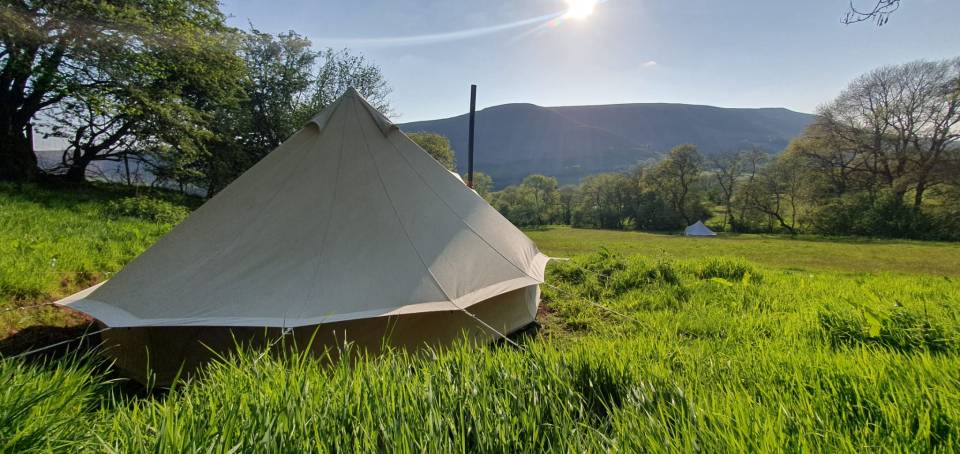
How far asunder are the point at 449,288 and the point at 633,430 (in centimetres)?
232

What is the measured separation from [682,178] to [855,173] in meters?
17.9

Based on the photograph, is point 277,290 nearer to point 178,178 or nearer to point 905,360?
point 905,360

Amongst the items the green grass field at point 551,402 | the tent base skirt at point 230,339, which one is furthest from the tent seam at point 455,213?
the green grass field at point 551,402

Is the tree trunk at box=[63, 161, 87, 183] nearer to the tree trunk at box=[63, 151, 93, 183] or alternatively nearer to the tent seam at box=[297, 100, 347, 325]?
the tree trunk at box=[63, 151, 93, 183]

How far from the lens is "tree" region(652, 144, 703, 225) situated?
48.3 m

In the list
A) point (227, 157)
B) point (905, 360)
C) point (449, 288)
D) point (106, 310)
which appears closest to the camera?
point (905, 360)

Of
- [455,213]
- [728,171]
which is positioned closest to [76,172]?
[455,213]

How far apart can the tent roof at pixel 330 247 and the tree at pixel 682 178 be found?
5153 centimetres

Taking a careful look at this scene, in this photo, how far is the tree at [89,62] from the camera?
33.7ft

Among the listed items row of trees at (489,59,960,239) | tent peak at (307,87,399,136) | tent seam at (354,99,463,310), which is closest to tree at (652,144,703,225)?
row of trees at (489,59,960,239)

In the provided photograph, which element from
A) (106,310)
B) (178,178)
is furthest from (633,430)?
(178,178)

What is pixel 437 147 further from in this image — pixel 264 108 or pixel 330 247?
pixel 330 247

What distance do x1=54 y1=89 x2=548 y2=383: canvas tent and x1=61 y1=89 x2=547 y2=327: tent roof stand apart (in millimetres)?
13

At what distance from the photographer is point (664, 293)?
194 inches
